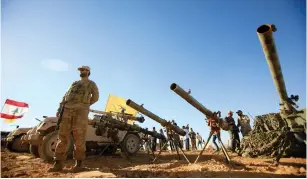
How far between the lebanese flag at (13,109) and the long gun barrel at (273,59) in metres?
16.9

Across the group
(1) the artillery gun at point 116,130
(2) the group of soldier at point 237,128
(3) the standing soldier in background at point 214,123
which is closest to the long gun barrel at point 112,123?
(1) the artillery gun at point 116,130

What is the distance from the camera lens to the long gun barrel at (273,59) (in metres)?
4.04

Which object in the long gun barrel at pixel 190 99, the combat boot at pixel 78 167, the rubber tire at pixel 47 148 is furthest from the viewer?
the rubber tire at pixel 47 148

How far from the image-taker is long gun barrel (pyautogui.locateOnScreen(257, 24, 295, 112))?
13.2 ft

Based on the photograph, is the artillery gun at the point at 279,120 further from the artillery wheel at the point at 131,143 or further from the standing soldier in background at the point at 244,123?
the artillery wheel at the point at 131,143

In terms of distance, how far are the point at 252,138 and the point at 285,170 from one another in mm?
4198

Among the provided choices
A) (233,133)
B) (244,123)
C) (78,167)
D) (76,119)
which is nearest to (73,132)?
(76,119)

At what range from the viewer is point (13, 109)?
16.5m

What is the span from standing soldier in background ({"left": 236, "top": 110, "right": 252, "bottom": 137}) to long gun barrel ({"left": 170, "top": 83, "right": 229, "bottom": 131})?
16.9 feet

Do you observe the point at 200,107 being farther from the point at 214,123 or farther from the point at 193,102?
the point at 214,123

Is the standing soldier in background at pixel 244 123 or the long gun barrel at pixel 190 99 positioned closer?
the long gun barrel at pixel 190 99

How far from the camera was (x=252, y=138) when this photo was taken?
31.0 feet

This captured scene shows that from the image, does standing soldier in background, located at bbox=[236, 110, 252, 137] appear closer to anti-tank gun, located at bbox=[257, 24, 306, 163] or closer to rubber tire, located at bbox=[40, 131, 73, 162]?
anti-tank gun, located at bbox=[257, 24, 306, 163]

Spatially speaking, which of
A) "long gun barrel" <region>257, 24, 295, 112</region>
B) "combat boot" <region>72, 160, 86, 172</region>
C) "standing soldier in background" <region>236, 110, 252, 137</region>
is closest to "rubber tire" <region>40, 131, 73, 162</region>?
"combat boot" <region>72, 160, 86, 172</region>
